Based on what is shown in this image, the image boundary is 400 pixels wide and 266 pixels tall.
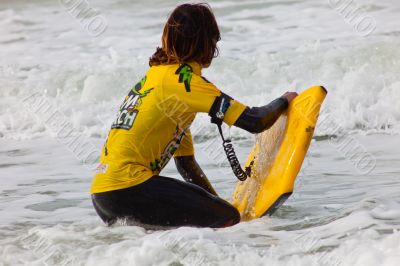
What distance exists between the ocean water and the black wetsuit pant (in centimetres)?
10

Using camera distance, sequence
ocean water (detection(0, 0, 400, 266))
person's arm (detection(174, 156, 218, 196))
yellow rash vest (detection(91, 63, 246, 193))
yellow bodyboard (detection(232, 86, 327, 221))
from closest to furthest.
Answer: ocean water (detection(0, 0, 400, 266))
yellow rash vest (detection(91, 63, 246, 193))
yellow bodyboard (detection(232, 86, 327, 221))
person's arm (detection(174, 156, 218, 196))

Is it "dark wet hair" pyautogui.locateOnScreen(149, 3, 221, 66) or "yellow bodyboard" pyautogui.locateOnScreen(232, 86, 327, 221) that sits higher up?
"dark wet hair" pyautogui.locateOnScreen(149, 3, 221, 66)

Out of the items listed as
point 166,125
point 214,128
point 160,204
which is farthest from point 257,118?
point 214,128

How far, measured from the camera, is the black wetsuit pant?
13.3ft

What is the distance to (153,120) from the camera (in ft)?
13.2

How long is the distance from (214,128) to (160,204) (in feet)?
14.7

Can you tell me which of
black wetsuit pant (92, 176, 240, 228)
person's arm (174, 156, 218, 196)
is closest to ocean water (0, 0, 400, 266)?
black wetsuit pant (92, 176, 240, 228)

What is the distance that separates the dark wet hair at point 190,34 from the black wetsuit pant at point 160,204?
65 cm

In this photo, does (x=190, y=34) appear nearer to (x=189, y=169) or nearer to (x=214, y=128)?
(x=189, y=169)

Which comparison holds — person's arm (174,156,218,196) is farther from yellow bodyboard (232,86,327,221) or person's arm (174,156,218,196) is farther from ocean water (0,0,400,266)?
ocean water (0,0,400,266)

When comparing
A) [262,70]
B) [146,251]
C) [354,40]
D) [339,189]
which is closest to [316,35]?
[354,40]

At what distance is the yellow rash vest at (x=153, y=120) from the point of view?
156 inches

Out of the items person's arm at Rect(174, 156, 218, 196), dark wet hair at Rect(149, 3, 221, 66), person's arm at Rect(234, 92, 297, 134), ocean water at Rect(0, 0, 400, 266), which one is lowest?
ocean water at Rect(0, 0, 400, 266)

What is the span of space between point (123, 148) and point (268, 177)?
927 mm
